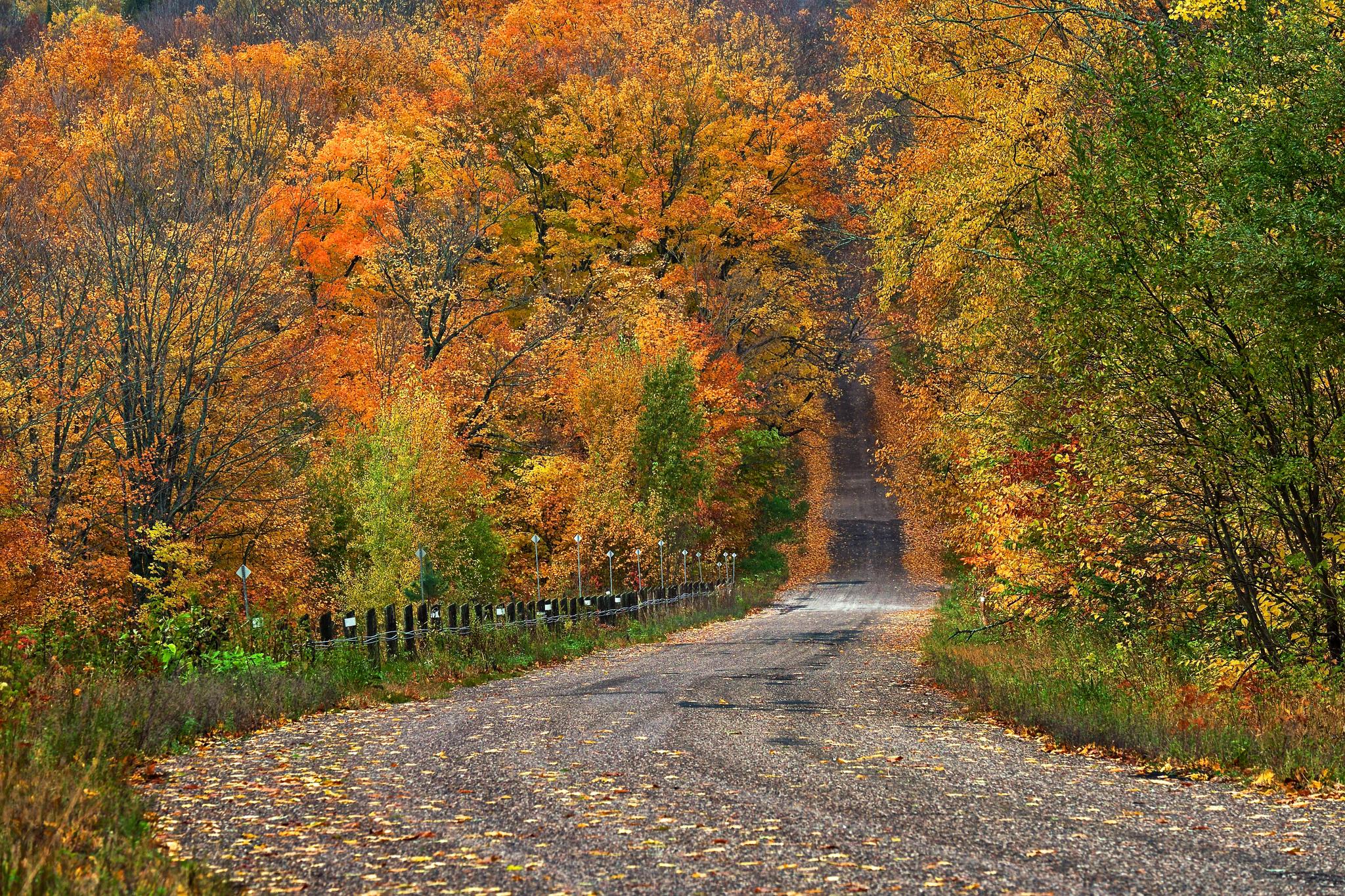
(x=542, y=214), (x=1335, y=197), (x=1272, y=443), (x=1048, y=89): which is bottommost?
(x=1272, y=443)

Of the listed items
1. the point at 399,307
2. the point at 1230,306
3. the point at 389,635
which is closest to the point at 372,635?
the point at 389,635

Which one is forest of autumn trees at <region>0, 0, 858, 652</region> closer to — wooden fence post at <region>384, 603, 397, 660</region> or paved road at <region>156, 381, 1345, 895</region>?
wooden fence post at <region>384, 603, 397, 660</region>

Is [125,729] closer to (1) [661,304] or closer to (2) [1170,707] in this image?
(2) [1170,707]

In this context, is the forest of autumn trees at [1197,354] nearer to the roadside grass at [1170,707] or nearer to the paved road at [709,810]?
the roadside grass at [1170,707]

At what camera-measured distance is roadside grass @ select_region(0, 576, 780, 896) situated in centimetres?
679

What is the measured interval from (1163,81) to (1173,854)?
8725 millimetres

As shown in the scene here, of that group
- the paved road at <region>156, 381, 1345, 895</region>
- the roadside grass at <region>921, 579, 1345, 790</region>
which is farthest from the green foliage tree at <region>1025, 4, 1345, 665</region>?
the paved road at <region>156, 381, 1345, 895</region>

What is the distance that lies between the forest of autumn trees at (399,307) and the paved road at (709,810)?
4971 mm

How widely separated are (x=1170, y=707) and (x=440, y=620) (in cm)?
1334

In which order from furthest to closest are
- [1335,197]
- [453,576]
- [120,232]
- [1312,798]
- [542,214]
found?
[542,214] → [453,576] → [120,232] → [1335,197] → [1312,798]

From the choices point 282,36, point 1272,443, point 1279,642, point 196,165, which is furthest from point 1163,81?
point 282,36

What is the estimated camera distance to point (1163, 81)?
13312 millimetres

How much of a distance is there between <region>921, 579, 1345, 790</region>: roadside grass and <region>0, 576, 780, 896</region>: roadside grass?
330 inches

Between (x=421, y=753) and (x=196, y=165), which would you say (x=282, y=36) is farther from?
(x=421, y=753)
